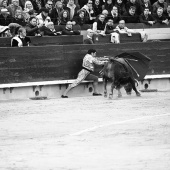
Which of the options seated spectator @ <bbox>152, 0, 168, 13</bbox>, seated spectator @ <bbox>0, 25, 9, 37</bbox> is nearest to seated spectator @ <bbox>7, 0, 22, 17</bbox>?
seated spectator @ <bbox>0, 25, 9, 37</bbox>

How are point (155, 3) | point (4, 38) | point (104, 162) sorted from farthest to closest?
point (155, 3) → point (4, 38) → point (104, 162)

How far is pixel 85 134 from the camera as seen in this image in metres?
12.6

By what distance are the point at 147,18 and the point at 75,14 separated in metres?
2.56

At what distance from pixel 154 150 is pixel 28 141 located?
6.38 feet

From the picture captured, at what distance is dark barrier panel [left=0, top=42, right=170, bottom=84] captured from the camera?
18.0 metres

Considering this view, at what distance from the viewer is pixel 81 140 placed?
1199 cm

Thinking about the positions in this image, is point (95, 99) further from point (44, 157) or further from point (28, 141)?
point (44, 157)

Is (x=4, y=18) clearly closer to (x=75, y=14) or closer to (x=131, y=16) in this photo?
(x=75, y=14)

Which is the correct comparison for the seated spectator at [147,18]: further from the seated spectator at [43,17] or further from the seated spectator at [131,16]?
the seated spectator at [43,17]

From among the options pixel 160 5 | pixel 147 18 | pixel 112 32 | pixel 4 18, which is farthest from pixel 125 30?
pixel 4 18

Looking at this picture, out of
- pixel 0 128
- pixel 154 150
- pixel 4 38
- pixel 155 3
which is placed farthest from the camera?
pixel 155 3

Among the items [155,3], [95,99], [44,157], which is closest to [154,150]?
[44,157]

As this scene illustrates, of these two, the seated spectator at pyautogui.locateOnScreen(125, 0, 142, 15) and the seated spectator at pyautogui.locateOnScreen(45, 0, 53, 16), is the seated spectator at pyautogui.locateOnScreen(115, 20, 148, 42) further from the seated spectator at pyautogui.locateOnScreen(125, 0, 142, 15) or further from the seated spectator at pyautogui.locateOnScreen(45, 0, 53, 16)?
the seated spectator at pyautogui.locateOnScreen(45, 0, 53, 16)

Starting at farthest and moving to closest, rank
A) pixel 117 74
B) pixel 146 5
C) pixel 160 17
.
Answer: pixel 160 17, pixel 146 5, pixel 117 74
